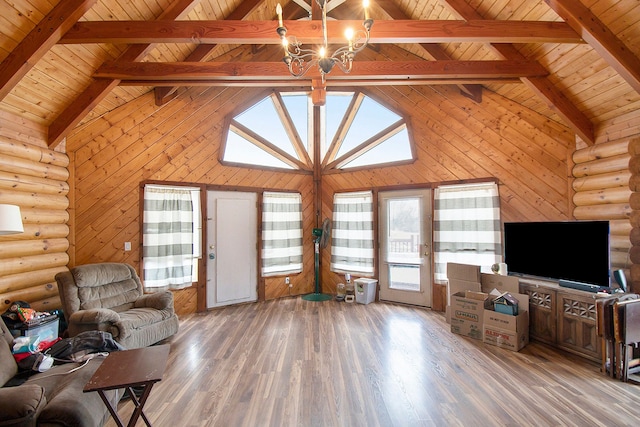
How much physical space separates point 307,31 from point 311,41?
0.31ft

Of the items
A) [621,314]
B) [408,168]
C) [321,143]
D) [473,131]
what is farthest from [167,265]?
[621,314]

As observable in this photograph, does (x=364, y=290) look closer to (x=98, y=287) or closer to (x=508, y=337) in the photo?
(x=508, y=337)

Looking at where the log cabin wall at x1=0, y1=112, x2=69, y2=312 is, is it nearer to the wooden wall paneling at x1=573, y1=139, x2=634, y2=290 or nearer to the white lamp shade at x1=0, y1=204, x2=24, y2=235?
the white lamp shade at x1=0, y1=204, x2=24, y2=235

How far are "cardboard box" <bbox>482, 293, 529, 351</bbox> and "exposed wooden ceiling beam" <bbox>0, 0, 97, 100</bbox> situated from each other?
5175 millimetres

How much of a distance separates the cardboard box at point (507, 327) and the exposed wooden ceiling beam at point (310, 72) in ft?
8.87

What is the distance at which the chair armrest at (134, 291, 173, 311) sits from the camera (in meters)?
3.91

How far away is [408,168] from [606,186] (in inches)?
102

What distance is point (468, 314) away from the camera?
12.9 feet

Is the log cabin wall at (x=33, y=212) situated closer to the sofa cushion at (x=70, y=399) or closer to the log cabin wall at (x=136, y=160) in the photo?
the log cabin wall at (x=136, y=160)

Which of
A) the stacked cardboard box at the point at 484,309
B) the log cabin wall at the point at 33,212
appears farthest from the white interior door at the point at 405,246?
the log cabin wall at the point at 33,212

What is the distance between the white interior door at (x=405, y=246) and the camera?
5312mm

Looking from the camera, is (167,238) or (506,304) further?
(167,238)

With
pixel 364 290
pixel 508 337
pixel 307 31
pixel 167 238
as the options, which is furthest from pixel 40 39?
pixel 508 337

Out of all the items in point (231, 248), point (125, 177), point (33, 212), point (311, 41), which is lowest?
point (231, 248)
